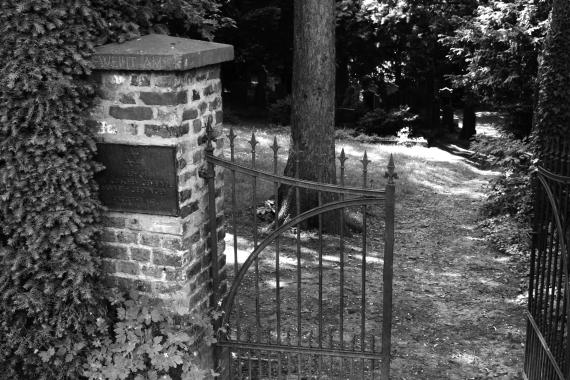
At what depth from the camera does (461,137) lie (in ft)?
70.7

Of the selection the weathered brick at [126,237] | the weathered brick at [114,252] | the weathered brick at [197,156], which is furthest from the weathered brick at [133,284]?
the weathered brick at [197,156]

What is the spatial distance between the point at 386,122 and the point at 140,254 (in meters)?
15.6

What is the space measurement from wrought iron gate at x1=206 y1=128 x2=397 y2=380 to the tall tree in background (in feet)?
9.36

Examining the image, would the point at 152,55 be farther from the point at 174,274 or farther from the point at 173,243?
the point at 174,274

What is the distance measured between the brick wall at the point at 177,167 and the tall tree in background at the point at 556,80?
21.9 feet

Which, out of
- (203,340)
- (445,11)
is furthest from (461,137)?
(203,340)

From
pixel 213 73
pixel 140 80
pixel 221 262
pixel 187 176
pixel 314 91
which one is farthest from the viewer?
pixel 314 91

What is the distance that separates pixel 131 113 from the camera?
4043 mm

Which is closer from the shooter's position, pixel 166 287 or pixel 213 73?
pixel 166 287

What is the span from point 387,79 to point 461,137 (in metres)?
3.05

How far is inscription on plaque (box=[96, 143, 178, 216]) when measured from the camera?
160 inches

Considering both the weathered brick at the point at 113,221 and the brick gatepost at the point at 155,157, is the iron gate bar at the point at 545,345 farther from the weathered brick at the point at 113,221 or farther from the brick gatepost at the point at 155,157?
the weathered brick at the point at 113,221

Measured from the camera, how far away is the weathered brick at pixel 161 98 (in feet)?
13.0

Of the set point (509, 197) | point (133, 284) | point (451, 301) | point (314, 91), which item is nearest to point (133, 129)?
point (133, 284)
